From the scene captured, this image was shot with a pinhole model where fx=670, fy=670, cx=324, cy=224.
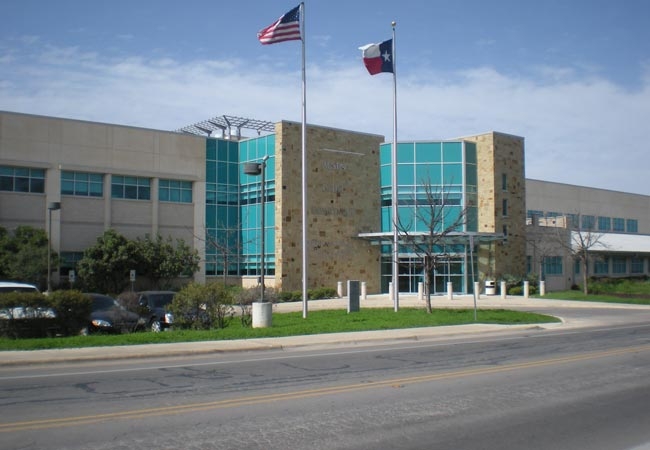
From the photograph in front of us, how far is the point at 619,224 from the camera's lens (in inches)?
3054

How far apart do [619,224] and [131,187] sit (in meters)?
57.4

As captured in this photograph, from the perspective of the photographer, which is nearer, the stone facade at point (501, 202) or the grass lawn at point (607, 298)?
the grass lawn at point (607, 298)

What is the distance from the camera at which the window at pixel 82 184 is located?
42.0m

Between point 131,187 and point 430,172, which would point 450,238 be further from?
point 131,187

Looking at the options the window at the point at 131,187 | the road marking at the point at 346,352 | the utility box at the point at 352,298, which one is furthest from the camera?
the window at the point at 131,187

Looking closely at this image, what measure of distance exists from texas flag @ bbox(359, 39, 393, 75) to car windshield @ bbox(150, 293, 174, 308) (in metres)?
11.9

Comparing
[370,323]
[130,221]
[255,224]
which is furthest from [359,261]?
[370,323]

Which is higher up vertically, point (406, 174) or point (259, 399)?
point (406, 174)

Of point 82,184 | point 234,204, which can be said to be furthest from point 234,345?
point 234,204

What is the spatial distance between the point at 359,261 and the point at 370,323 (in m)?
25.5

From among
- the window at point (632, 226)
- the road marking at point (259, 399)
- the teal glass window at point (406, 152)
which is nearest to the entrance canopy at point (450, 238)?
the teal glass window at point (406, 152)

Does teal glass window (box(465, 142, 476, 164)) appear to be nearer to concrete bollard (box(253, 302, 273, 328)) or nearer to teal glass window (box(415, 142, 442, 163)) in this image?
teal glass window (box(415, 142, 442, 163))

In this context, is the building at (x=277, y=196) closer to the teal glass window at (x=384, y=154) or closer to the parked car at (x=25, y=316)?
the teal glass window at (x=384, y=154)

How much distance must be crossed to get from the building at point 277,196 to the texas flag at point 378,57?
16.5 m
